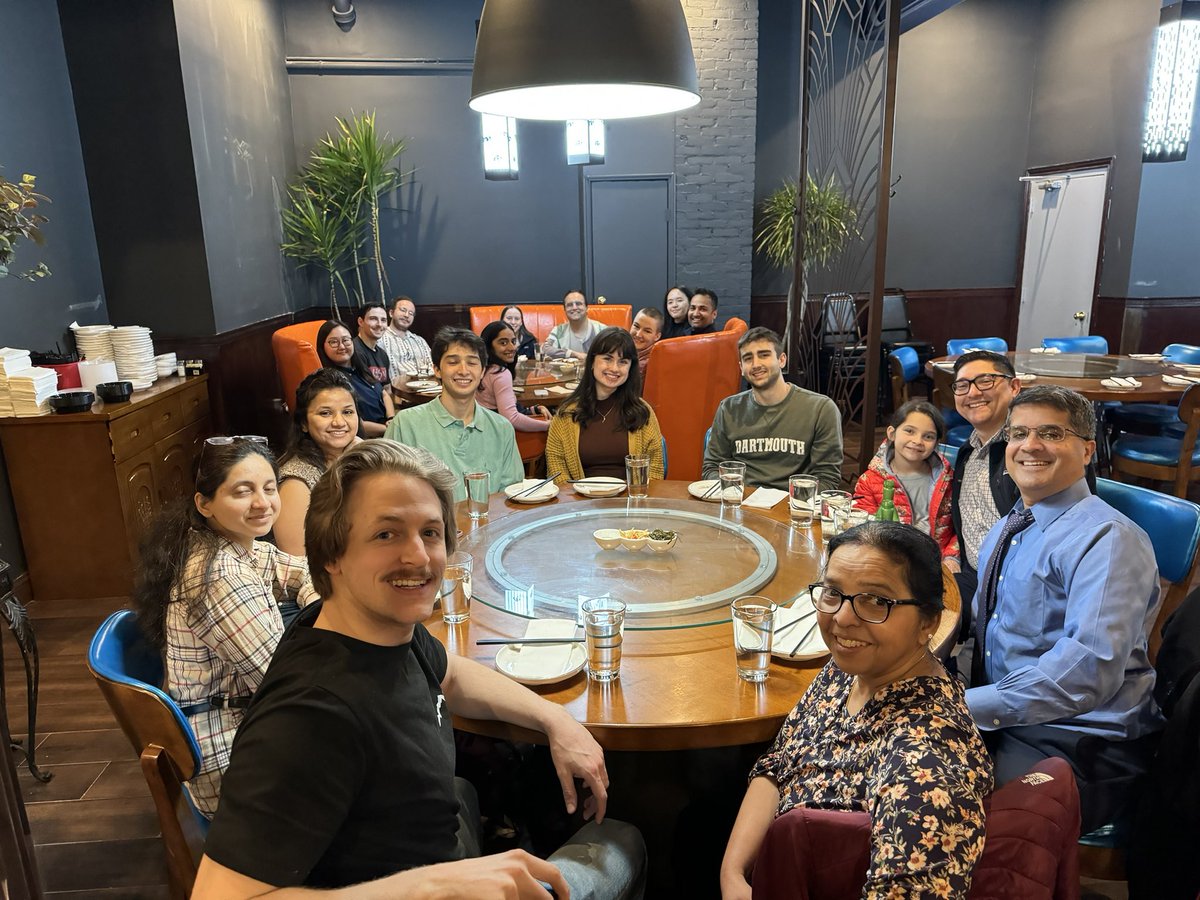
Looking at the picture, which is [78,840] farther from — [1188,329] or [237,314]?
[1188,329]

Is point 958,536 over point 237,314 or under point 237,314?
under

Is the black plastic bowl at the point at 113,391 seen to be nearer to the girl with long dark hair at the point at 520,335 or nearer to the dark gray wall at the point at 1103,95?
the girl with long dark hair at the point at 520,335

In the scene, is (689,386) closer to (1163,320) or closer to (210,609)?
(210,609)

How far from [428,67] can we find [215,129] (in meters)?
2.79

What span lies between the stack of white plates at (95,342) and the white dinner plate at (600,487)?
10.6 feet

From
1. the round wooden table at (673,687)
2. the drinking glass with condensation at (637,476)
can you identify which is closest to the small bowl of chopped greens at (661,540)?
the round wooden table at (673,687)

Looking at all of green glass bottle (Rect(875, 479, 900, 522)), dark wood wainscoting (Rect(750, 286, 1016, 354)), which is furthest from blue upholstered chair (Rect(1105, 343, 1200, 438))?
dark wood wainscoting (Rect(750, 286, 1016, 354))

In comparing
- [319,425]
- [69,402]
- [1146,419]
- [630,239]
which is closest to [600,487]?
[319,425]

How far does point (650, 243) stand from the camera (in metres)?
7.96

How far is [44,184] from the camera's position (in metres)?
4.56

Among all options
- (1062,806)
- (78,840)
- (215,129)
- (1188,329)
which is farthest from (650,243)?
(1062,806)

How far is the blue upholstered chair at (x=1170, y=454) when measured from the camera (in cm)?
389

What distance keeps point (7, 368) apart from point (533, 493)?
8.99ft

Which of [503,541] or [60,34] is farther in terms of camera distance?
[60,34]
